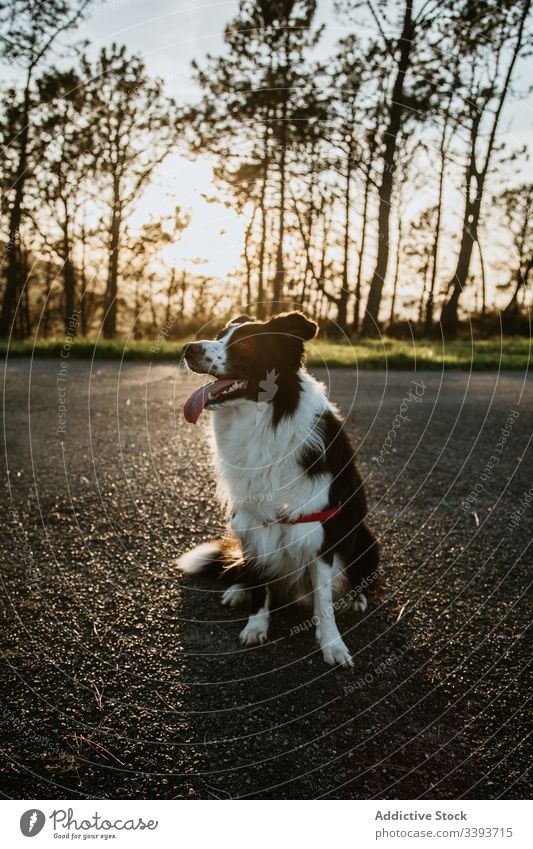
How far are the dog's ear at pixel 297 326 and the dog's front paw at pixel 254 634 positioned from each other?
198 cm

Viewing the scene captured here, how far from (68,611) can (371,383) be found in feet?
39.2

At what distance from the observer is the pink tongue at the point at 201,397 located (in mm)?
3826

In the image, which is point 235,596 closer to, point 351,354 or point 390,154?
point 390,154

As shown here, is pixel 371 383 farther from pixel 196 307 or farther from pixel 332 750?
pixel 332 750

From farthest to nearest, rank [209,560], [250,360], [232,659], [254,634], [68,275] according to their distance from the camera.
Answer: [68,275] < [209,560] < [250,360] < [254,634] < [232,659]

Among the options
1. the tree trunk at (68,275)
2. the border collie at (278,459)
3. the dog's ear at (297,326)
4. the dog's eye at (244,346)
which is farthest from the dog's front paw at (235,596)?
the tree trunk at (68,275)

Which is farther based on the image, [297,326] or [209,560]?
[209,560]

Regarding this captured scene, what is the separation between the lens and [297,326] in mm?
3896

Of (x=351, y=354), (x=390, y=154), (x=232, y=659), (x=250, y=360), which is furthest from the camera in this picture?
(x=351, y=354)

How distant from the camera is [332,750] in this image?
9.25 feet

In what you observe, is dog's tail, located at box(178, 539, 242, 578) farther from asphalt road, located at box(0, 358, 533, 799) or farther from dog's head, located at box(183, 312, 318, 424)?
dog's head, located at box(183, 312, 318, 424)

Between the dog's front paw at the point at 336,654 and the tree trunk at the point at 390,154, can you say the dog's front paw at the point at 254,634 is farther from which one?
the tree trunk at the point at 390,154

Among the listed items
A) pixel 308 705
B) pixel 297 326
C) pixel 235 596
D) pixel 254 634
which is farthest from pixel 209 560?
pixel 297 326

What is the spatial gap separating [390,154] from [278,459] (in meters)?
9.79
